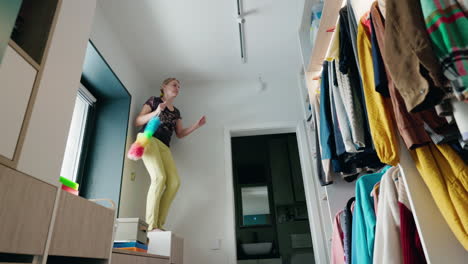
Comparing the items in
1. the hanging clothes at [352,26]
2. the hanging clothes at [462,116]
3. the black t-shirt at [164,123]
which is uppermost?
the black t-shirt at [164,123]

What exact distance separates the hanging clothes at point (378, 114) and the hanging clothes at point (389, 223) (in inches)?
5.0

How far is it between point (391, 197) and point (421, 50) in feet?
1.78

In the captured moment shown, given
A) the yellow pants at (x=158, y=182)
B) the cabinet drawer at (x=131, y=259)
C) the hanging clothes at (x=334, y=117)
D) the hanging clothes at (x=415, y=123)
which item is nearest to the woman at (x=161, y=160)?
the yellow pants at (x=158, y=182)

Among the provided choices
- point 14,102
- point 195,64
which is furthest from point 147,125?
point 14,102

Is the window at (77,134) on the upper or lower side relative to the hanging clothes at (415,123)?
upper

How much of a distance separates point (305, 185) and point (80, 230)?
2.14m

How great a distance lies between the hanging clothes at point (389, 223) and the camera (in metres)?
0.91

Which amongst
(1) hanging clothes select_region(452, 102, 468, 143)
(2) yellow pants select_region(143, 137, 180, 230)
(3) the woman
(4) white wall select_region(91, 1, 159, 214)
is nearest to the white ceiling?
(4) white wall select_region(91, 1, 159, 214)

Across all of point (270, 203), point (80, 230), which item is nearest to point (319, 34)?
point (80, 230)

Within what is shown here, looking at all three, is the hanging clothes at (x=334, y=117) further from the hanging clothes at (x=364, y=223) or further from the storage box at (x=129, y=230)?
the storage box at (x=129, y=230)

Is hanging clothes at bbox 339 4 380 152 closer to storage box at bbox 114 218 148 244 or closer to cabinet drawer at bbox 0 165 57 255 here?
cabinet drawer at bbox 0 165 57 255

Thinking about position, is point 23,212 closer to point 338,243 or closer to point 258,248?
point 338,243

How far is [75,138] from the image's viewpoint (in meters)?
2.27

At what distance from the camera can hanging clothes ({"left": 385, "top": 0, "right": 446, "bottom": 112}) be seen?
66cm
